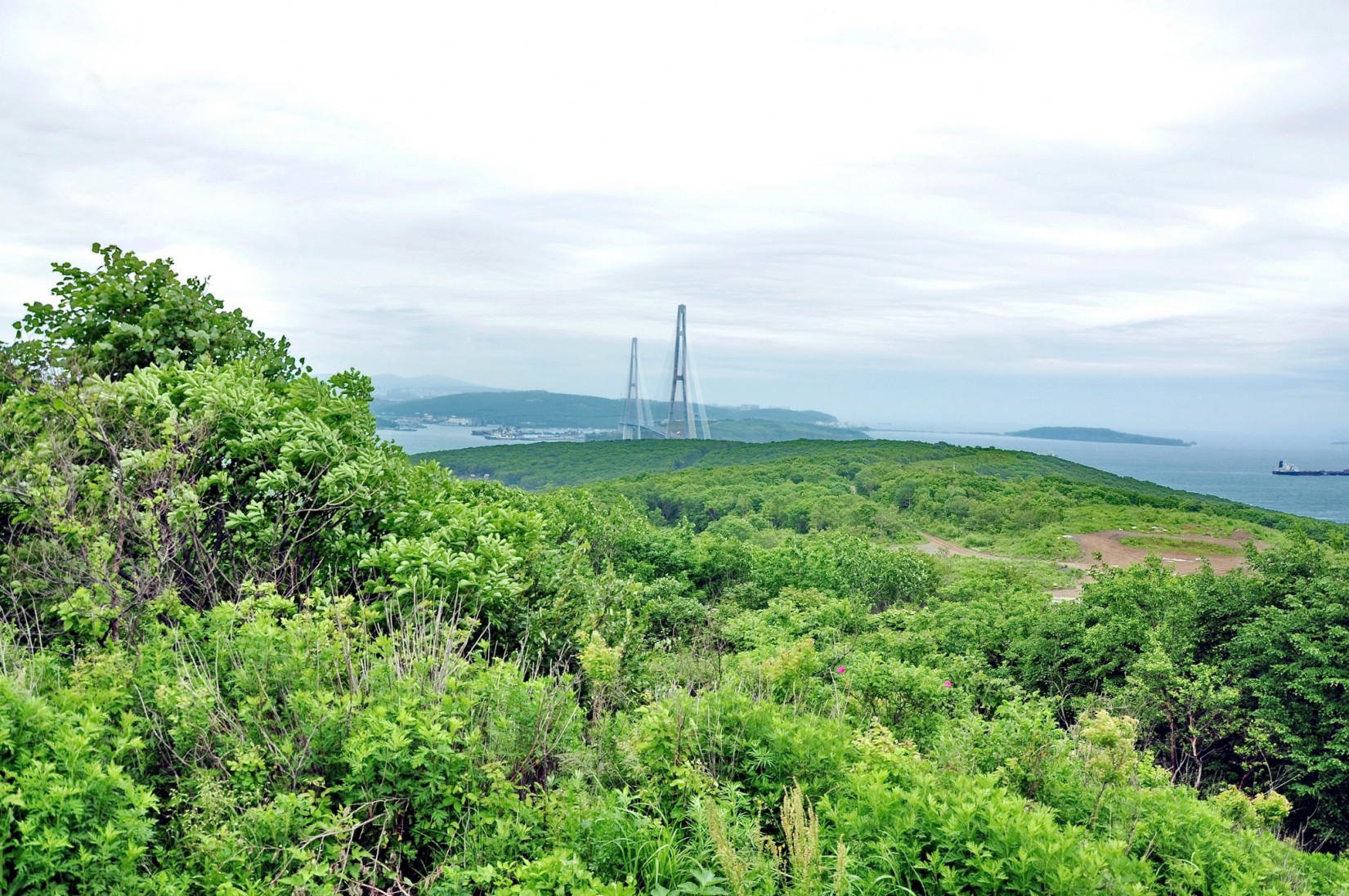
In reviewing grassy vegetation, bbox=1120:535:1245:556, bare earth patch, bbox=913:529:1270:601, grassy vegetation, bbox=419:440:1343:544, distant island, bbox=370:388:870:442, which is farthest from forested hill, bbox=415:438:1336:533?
distant island, bbox=370:388:870:442

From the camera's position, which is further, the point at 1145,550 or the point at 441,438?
the point at 441,438

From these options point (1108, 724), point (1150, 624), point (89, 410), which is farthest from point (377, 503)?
point (1150, 624)

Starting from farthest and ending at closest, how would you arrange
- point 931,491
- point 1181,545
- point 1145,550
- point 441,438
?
1. point 441,438
2. point 931,491
3. point 1181,545
4. point 1145,550

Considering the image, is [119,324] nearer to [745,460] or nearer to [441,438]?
[745,460]

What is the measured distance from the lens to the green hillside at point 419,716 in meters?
2.92

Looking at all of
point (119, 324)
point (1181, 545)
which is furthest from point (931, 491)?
point (119, 324)

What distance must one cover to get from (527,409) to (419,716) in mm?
134466

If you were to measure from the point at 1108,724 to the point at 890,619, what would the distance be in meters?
9.59

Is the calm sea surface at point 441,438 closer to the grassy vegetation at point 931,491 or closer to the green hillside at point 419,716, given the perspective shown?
the grassy vegetation at point 931,491

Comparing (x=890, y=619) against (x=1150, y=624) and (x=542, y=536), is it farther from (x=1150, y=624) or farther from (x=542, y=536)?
(x=542, y=536)

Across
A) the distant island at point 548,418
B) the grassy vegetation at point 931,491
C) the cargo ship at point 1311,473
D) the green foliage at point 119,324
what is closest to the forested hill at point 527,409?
the distant island at point 548,418

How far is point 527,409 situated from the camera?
135m

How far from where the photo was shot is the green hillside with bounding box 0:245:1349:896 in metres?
2.92

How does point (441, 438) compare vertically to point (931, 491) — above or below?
above
